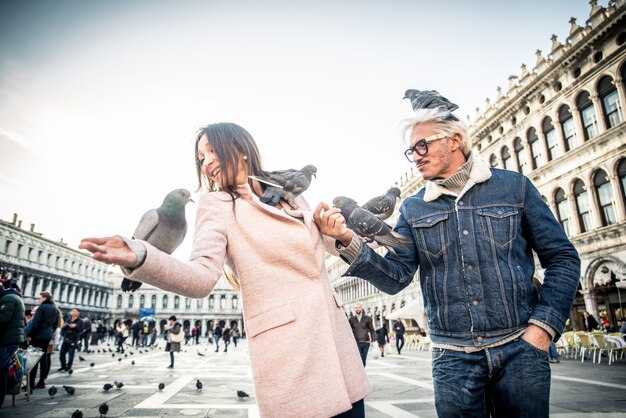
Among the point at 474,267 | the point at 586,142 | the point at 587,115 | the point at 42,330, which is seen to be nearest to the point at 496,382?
the point at 474,267

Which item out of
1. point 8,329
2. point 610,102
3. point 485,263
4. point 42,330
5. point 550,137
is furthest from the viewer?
point 550,137

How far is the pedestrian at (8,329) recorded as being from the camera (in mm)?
5230

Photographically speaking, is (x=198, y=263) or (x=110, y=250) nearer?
(x=110, y=250)

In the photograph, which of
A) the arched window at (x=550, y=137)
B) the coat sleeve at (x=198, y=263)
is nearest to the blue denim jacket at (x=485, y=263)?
the coat sleeve at (x=198, y=263)

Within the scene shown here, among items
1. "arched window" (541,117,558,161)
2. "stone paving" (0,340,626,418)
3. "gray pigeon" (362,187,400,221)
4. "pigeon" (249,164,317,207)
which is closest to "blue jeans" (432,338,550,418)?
"pigeon" (249,164,317,207)

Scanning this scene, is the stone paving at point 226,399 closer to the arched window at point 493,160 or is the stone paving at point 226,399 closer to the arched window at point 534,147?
the arched window at point 534,147

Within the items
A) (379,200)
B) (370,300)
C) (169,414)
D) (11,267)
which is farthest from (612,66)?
(11,267)

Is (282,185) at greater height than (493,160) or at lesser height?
lesser

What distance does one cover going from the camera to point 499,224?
1.87m

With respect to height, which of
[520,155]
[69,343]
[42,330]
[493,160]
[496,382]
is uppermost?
[493,160]

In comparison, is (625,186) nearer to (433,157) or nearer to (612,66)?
(612,66)

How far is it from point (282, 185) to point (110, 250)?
2.88 feet

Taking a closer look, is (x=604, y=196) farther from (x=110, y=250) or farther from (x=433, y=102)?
(x=110, y=250)

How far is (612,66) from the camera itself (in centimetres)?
1786
